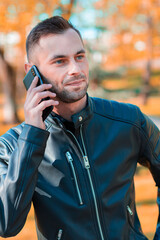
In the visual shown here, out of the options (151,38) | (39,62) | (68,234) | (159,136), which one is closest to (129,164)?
(159,136)

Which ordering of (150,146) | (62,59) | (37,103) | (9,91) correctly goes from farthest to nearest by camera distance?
(9,91)
(150,146)
(62,59)
(37,103)

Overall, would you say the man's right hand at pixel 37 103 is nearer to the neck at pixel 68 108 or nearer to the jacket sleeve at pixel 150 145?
the neck at pixel 68 108

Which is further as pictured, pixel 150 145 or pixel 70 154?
pixel 150 145

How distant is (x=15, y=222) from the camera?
1.50 m

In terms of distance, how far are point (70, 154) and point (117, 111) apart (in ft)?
1.43

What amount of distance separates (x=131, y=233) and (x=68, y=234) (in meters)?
0.40

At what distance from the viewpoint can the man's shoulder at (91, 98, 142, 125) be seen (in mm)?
1885

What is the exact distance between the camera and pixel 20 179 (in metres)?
1.50

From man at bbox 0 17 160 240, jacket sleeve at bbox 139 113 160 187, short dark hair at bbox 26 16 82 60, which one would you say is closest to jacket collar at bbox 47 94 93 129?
man at bbox 0 17 160 240

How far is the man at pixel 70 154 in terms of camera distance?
1562mm

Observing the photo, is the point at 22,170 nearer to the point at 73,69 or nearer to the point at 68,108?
the point at 68,108

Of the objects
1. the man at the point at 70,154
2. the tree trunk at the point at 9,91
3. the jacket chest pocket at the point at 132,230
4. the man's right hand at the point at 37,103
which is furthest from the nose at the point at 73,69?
the tree trunk at the point at 9,91

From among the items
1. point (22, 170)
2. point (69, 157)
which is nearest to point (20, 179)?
point (22, 170)

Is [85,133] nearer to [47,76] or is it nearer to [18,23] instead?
[47,76]
